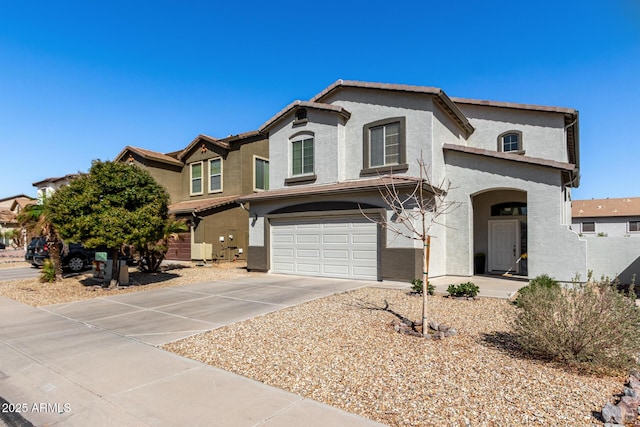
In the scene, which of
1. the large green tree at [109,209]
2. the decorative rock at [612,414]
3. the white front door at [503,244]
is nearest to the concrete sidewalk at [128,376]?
the decorative rock at [612,414]

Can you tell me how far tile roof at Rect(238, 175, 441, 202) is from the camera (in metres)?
12.6

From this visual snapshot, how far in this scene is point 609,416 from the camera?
359 centimetres

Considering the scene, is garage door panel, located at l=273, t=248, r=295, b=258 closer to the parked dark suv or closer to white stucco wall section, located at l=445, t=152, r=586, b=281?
white stucco wall section, located at l=445, t=152, r=586, b=281

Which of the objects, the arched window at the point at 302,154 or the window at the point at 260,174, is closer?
the arched window at the point at 302,154

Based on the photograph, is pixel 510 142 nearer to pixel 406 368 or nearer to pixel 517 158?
pixel 517 158

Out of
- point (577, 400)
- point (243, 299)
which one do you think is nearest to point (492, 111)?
point (243, 299)

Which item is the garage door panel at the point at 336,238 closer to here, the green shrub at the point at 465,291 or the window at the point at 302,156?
the window at the point at 302,156

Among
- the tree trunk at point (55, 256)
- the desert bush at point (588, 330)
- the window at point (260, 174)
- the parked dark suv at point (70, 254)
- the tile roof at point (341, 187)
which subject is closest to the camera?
the desert bush at point (588, 330)

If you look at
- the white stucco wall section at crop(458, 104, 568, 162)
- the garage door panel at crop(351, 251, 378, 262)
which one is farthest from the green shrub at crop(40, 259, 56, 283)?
the white stucco wall section at crop(458, 104, 568, 162)

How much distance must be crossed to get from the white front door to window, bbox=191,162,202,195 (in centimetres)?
1917

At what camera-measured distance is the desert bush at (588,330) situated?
4.85 m

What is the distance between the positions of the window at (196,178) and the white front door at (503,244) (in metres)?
19.2

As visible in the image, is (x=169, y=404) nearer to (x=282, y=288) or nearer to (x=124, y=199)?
(x=282, y=288)

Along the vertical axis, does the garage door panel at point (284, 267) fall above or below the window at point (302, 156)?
below
